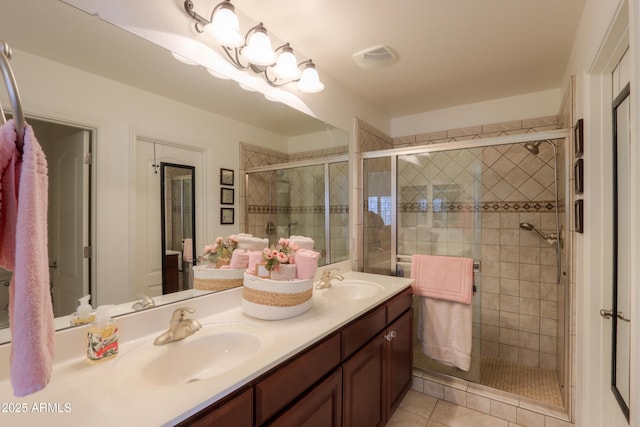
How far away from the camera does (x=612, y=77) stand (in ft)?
4.27

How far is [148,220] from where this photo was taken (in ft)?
3.91

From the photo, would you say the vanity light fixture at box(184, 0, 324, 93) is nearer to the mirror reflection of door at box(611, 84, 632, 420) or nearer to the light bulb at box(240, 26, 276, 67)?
the light bulb at box(240, 26, 276, 67)

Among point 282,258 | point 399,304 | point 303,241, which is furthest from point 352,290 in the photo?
point 282,258

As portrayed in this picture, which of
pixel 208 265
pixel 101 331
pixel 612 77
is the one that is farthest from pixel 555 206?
pixel 101 331

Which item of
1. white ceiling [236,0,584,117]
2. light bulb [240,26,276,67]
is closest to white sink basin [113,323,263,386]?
light bulb [240,26,276,67]

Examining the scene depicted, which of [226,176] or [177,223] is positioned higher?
[226,176]

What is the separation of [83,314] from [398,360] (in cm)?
160

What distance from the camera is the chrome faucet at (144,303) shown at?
3.65 ft

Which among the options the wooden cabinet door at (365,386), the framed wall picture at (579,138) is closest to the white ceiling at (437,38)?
the framed wall picture at (579,138)

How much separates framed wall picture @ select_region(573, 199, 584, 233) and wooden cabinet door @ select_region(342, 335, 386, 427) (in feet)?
3.70

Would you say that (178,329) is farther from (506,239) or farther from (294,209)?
(506,239)

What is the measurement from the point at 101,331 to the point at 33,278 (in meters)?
0.52

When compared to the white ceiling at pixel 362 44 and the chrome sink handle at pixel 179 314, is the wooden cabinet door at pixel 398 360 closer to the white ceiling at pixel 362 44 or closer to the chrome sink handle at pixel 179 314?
the chrome sink handle at pixel 179 314

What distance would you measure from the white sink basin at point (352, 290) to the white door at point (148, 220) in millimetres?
954
